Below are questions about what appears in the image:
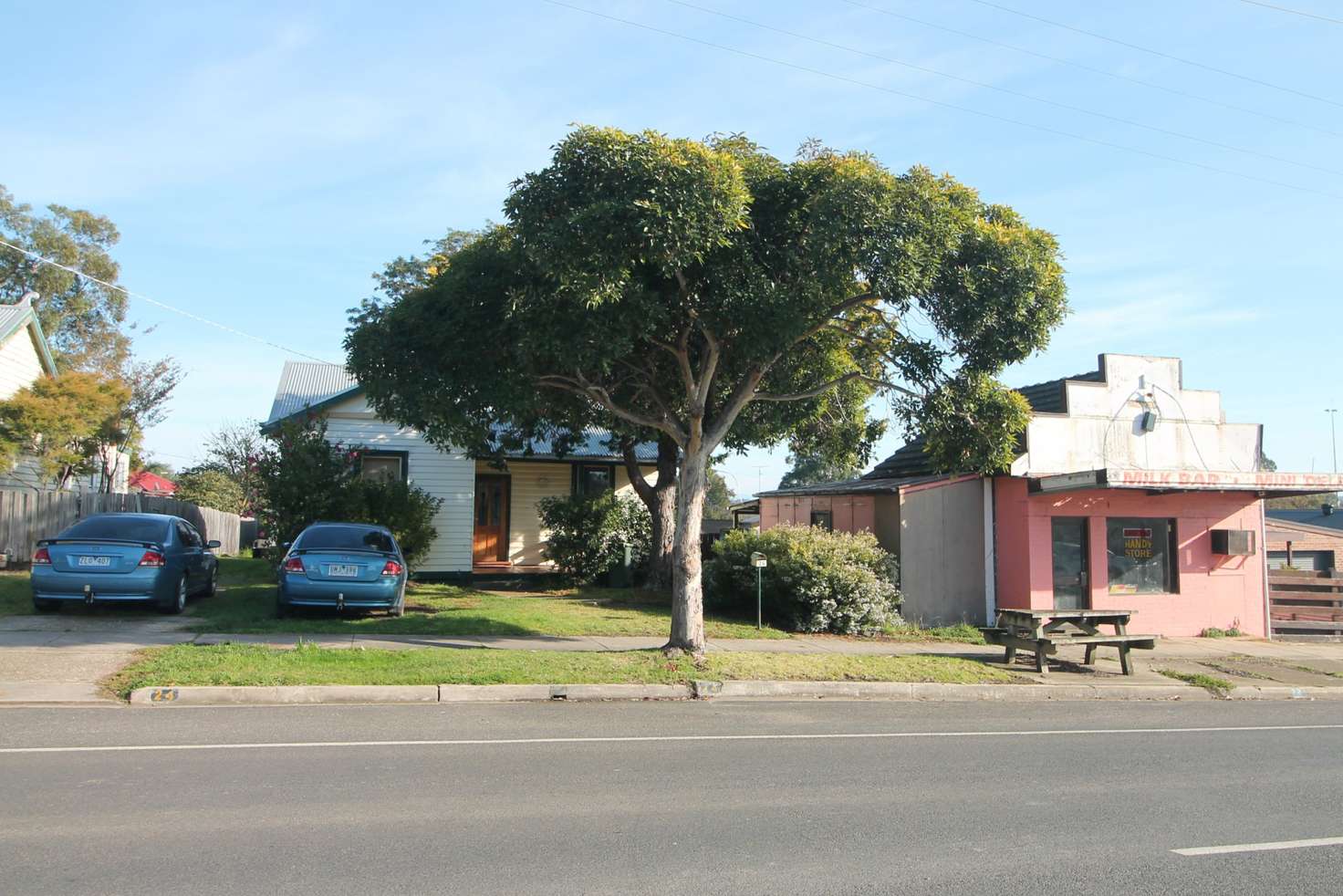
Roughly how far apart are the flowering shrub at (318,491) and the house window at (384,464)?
6.57 ft

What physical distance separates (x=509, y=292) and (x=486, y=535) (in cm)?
1297

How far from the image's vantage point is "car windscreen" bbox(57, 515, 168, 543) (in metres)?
13.8

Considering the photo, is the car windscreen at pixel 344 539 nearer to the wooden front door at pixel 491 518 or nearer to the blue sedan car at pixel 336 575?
the blue sedan car at pixel 336 575

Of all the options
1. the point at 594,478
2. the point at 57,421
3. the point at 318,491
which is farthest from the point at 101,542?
the point at 594,478

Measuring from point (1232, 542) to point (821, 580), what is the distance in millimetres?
8244

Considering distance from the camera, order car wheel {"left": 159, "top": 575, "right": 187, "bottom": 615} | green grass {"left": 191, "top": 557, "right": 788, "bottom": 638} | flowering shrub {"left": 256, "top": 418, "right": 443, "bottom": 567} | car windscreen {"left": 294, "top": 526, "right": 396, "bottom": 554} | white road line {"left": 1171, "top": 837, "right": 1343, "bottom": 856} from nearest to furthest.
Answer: white road line {"left": 1171, "top": 837, "right": 1343, "bottom": 856} < green grass {"left": 191, "top": 557, "right": 788, "bottom": 638} < car windscreen {"left": 294, "top": 526, "right": 396, "bottom": 554} < car wheel {"left": 159, "top": 575, "right": 187, "bottom": 615} < flowering shrub {"left": 256, "top": 418, "right": 443, "bottom": 567}

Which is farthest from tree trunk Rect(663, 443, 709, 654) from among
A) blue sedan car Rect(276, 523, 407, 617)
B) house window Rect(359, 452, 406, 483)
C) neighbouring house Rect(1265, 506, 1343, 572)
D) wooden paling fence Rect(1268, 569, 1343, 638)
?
neighbouring house Rect(1265, 506, 1343, 572)

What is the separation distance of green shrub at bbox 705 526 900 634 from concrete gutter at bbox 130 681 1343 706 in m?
3.74

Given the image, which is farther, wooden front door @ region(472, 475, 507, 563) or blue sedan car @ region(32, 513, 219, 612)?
wooden front door @ region(472, 475, 507, 563)

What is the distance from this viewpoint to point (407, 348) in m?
13.4

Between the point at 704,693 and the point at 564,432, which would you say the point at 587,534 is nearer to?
the point at 564,432

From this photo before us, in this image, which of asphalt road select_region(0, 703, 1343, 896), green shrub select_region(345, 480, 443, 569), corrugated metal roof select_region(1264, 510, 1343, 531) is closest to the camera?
asphalt road select_region(0, 703, 1343, 896)

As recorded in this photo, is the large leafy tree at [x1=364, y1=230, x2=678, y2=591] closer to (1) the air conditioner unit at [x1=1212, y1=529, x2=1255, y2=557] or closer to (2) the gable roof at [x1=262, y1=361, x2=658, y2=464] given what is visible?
(2) the gable roof at [x1=262, y1=361, x2=658, y2=464]

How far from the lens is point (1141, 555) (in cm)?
1845
